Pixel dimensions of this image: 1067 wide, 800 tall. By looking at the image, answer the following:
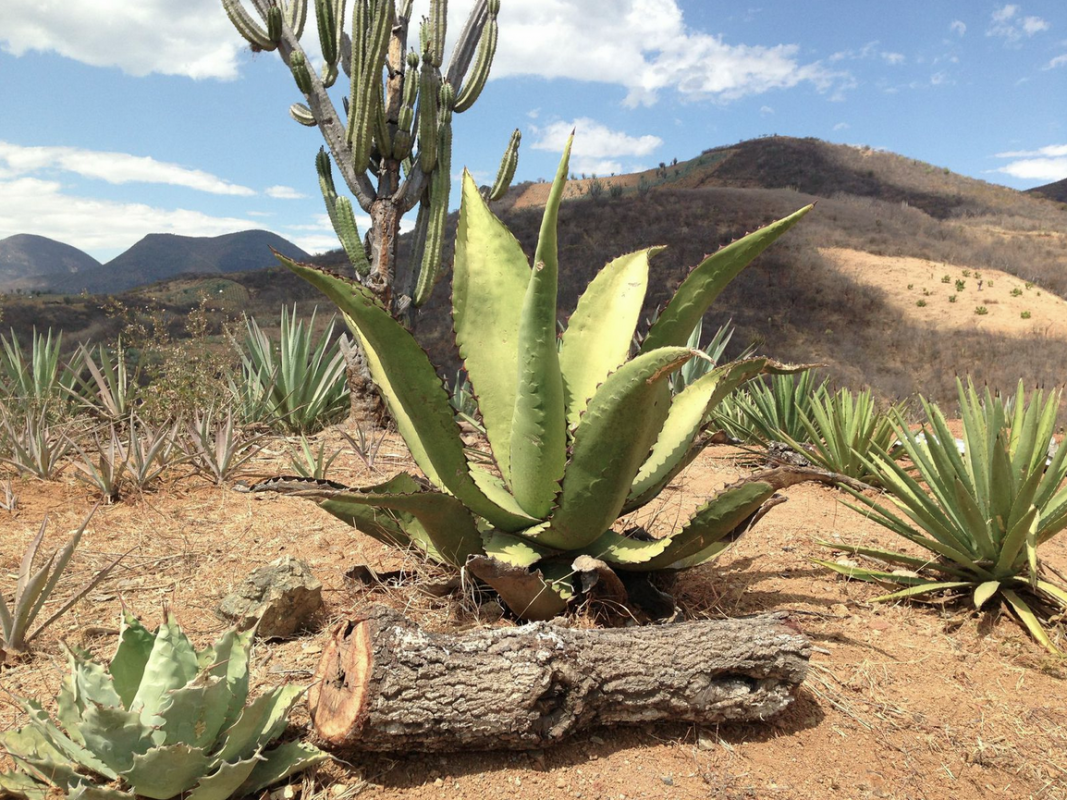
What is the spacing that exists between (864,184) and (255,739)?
40.6 metres

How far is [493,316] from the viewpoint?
2.42 metres

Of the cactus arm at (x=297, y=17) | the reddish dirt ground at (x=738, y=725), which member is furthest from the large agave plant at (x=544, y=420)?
the cactus arm at (x=297, y=17)

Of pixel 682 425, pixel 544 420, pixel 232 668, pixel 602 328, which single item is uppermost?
pixel 602 328

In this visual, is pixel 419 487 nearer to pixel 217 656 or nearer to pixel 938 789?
pixel 217 656

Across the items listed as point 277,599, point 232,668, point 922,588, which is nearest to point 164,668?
point 232,668

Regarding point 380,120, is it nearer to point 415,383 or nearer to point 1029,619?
point 415,383

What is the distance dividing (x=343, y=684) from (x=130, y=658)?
52 centimetres

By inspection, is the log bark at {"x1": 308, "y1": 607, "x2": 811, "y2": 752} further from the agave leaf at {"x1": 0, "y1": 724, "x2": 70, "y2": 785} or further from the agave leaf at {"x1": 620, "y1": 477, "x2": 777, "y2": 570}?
the agave leaf at {"x1": 0, "y1": 724, "x2": 70, "y2": 785}

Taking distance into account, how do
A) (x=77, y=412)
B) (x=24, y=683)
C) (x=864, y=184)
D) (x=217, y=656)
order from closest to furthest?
1. (x=217, y=656)
2. (x=24, y=683)
3. (x=77, y=412)
4. (x=864, y=184)

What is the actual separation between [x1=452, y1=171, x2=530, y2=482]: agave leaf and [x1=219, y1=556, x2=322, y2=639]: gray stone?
0.75 metres

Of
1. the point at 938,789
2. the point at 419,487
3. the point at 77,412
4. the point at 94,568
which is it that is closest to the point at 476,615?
the point at 419,487

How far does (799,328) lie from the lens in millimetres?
18438

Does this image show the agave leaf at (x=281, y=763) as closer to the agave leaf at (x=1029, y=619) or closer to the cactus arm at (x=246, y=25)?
the agave leaf at (x=1029, y=619)

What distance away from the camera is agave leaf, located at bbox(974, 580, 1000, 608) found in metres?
2.55
